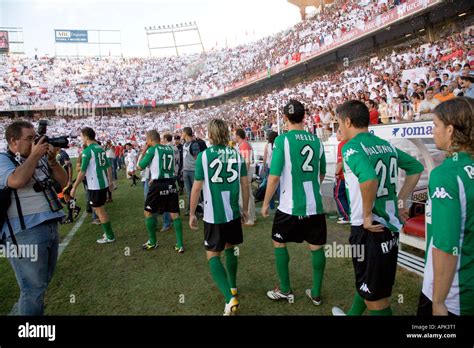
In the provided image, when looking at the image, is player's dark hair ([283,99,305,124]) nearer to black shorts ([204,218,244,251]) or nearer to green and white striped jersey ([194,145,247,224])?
green and white striped jersey ([194,145,247,224])

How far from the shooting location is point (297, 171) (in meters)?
3.09

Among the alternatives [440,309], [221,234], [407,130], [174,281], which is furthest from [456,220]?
[174,281]

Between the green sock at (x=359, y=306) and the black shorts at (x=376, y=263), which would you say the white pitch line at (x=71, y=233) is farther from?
the black shorts at (x=376, y=263)

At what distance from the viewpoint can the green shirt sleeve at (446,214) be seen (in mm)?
1437

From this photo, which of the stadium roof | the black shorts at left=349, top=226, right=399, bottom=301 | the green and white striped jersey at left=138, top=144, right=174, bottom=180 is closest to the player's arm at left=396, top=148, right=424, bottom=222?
the black shorts at left=349, top=226, right=399, bottom=301

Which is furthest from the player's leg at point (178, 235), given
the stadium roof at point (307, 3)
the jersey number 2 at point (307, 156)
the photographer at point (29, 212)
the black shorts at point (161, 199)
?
the stadium roof at point (307, 3)

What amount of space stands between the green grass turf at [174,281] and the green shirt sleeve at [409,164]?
1470 mm

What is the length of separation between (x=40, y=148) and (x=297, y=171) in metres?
2.30

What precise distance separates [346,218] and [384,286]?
3.89 m

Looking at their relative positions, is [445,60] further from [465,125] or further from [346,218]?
[465,125]

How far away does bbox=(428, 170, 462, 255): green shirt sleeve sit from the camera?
4.71 ft

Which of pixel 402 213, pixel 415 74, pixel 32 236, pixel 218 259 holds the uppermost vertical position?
pixel 415 74

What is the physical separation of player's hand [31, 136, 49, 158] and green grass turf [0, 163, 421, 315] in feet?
5.96

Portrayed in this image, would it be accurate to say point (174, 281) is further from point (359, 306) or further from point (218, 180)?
point (359, 306)
